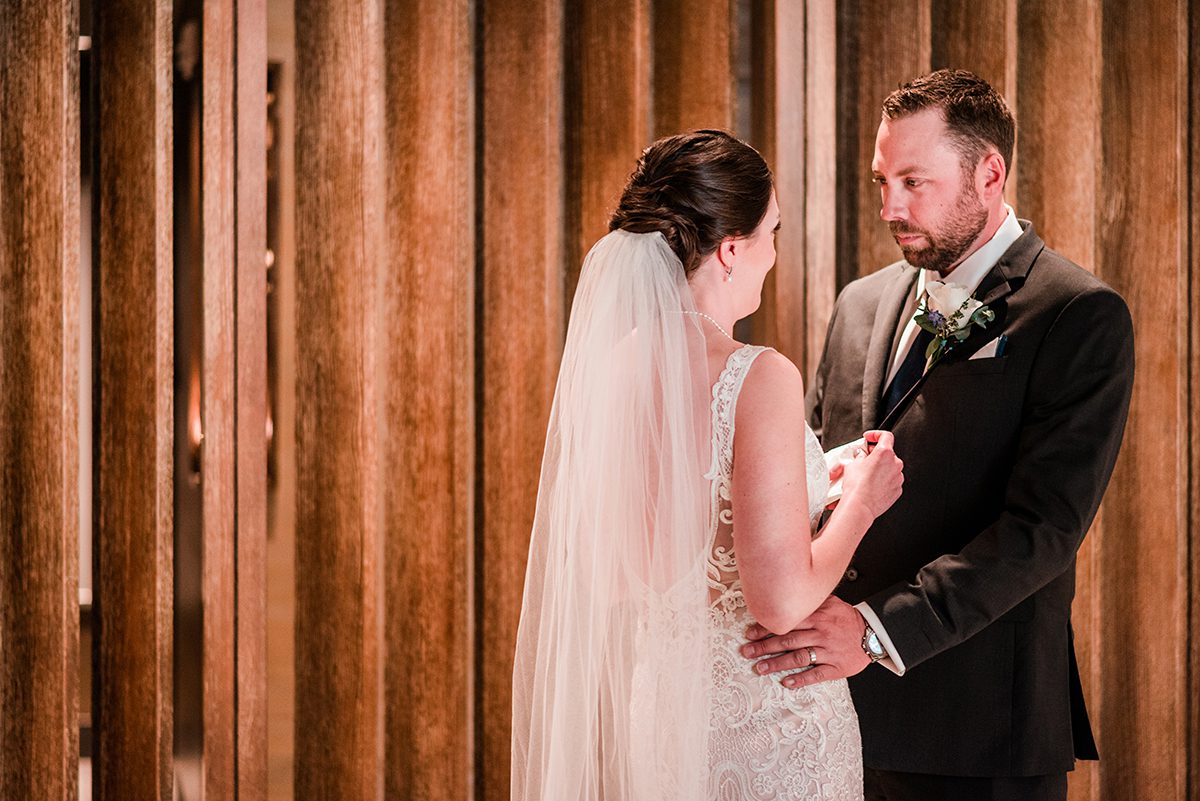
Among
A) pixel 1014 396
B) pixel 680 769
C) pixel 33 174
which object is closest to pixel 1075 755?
pixel 1014 396

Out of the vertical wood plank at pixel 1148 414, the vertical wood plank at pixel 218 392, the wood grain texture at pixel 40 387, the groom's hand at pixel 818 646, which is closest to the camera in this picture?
the groom's hand at pixel 818 646

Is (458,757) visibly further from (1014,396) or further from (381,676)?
(1014,396)

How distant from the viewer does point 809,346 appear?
9.87ft

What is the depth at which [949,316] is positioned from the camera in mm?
2281

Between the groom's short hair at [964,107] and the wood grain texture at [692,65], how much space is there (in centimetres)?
67

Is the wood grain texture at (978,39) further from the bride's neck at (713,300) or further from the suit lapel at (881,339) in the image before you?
the bride's neck at (713,300)

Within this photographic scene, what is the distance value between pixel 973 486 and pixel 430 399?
137 centimetres

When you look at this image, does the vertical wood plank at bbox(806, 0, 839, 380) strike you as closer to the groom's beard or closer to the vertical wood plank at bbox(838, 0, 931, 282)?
the vertical wood plank at bbox(838, 0, 931, 282)

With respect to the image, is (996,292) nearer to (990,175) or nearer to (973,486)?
(990,175)

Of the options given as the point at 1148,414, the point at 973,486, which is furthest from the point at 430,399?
the point at 1148,414

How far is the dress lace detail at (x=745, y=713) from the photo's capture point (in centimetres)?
189

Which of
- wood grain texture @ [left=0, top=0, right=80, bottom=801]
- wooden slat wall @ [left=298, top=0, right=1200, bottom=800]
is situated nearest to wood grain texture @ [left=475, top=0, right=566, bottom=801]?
wooden slat wall @ [left=298, top=0, right=1200, bottom=800]

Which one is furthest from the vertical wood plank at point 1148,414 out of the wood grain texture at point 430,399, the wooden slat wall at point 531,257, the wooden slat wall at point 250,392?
the wooden slat wall at point 250,392

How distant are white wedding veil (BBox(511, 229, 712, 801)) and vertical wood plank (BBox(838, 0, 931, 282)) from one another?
1.30 meters
